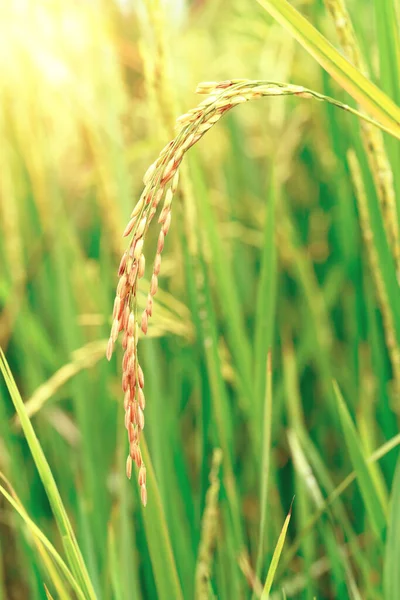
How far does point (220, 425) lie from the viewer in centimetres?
84

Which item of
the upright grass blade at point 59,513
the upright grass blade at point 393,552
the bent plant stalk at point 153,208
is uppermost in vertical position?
the bent plant stalk at point 153,208

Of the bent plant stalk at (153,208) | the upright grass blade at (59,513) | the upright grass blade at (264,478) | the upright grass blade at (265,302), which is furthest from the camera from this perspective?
the upright grass blade at (265,302)

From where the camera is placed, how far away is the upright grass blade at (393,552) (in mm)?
615

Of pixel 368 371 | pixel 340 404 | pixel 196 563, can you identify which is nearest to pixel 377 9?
pixel 340 404

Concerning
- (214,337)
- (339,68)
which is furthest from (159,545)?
(339,68)

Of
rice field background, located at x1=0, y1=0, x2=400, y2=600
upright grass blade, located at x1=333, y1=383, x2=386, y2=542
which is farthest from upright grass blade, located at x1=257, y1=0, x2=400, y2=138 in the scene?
upright grass blade, located at x1=333, y1=383, x2=386, y2=542

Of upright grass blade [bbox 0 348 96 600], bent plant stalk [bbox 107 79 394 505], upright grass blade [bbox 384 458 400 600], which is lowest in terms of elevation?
upright grass blade [bbox 384 458 400 600]

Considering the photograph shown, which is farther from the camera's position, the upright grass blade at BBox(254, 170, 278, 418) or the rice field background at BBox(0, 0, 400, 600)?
the upright grass blade at BBox(254, 170, 278, 418)

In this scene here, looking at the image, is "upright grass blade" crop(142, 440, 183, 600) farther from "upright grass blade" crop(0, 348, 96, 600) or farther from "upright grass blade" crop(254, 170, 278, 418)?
"upright grass blade" crop(254, 170, 278, 418)

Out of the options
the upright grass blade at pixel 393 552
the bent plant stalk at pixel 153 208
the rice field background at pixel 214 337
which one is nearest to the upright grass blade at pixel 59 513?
the rice field background at pixel 214 337

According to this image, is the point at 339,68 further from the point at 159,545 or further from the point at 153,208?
the point at 159,545

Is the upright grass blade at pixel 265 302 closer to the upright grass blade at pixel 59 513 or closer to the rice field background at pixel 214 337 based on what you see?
the rice field background at pixel 214 337

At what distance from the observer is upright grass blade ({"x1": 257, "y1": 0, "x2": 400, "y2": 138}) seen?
1.72 ft

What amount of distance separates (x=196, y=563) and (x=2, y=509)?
0.65 meters
